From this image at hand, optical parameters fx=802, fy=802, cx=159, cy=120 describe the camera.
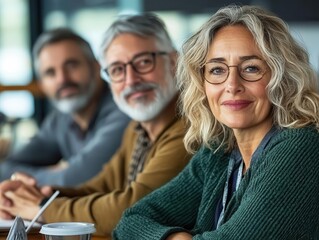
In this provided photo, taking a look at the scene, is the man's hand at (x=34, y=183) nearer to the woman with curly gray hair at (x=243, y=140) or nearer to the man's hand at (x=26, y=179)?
the man's hand at (x=26, y=179)

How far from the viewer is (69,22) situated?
24.0 ft

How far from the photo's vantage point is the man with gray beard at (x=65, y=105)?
429cm

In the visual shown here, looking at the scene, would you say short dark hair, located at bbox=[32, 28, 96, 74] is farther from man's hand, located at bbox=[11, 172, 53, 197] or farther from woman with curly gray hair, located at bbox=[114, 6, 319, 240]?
woman with curly gray hair, located at bbox=[114, 6, 319, 240]

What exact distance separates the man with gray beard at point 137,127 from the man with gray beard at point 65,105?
1018 millimetres

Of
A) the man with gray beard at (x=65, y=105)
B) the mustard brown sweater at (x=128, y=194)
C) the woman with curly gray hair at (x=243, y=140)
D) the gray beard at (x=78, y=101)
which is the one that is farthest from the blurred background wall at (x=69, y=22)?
the woman with curly gray hair at (x=243, y=140)

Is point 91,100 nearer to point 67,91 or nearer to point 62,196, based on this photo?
point 67,91

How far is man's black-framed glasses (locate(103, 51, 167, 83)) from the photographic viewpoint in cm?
295

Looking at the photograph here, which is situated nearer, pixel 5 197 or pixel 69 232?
pixel 69 232

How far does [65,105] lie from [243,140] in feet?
7.89

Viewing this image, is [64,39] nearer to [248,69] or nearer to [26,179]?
[26,179]

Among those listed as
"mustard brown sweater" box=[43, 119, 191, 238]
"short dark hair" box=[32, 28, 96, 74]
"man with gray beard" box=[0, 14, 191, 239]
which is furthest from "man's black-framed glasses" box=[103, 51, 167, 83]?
"short dark hair" box=[32, 28, 96, 74]

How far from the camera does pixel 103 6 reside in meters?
7.17

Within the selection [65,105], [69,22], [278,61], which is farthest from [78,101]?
[69,22]

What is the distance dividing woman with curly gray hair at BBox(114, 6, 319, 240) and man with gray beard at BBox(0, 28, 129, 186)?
1.77 meters
